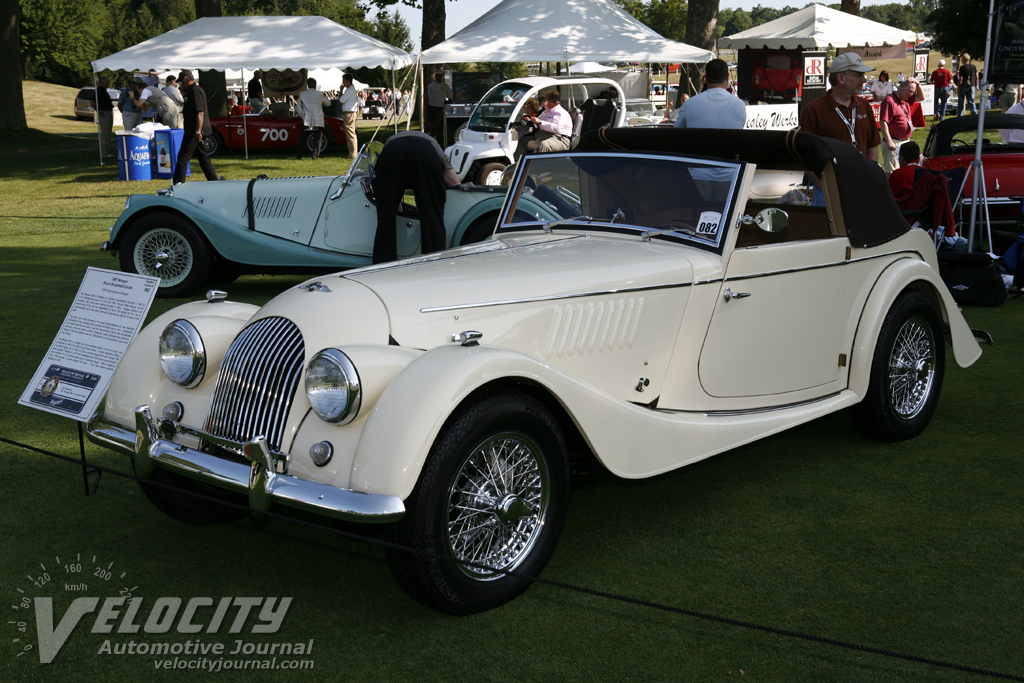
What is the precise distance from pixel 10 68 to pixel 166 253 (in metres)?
19.3

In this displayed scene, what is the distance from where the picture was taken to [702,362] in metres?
4.07

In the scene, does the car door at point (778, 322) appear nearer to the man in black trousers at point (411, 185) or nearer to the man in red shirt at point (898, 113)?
the man in black trousers at point (411, 185)

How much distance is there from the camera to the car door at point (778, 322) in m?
4.11

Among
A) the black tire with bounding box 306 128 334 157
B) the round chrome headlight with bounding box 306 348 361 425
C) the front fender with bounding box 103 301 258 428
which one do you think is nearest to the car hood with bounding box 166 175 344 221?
the front fender with bounding box 103 301 258 428

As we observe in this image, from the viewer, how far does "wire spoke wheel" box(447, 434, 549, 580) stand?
10.6 ft

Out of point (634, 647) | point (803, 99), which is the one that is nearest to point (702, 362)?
point (634, 647)

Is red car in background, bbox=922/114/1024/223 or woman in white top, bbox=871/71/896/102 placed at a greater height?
woman in white top, bbox=871/71/896/102

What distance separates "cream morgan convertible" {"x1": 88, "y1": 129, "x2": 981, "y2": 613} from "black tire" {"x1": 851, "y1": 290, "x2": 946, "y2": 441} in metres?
0.02

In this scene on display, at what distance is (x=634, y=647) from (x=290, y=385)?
1464 millimetres

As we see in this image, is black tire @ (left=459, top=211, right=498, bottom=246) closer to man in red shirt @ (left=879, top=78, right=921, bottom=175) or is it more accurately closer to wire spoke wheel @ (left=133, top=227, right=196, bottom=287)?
wire spoke wheel @ (left=133, top=227, right=196, bottom=287)

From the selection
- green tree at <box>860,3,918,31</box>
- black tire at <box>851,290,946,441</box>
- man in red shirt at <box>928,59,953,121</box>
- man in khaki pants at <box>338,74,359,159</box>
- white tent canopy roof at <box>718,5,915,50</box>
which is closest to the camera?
black tire at <box>851,290,946,441</box>

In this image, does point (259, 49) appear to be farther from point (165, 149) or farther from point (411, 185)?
point (411, 185)

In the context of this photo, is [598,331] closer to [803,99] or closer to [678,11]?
[803,99]

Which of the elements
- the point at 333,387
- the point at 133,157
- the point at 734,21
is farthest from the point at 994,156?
the point at 734,21
